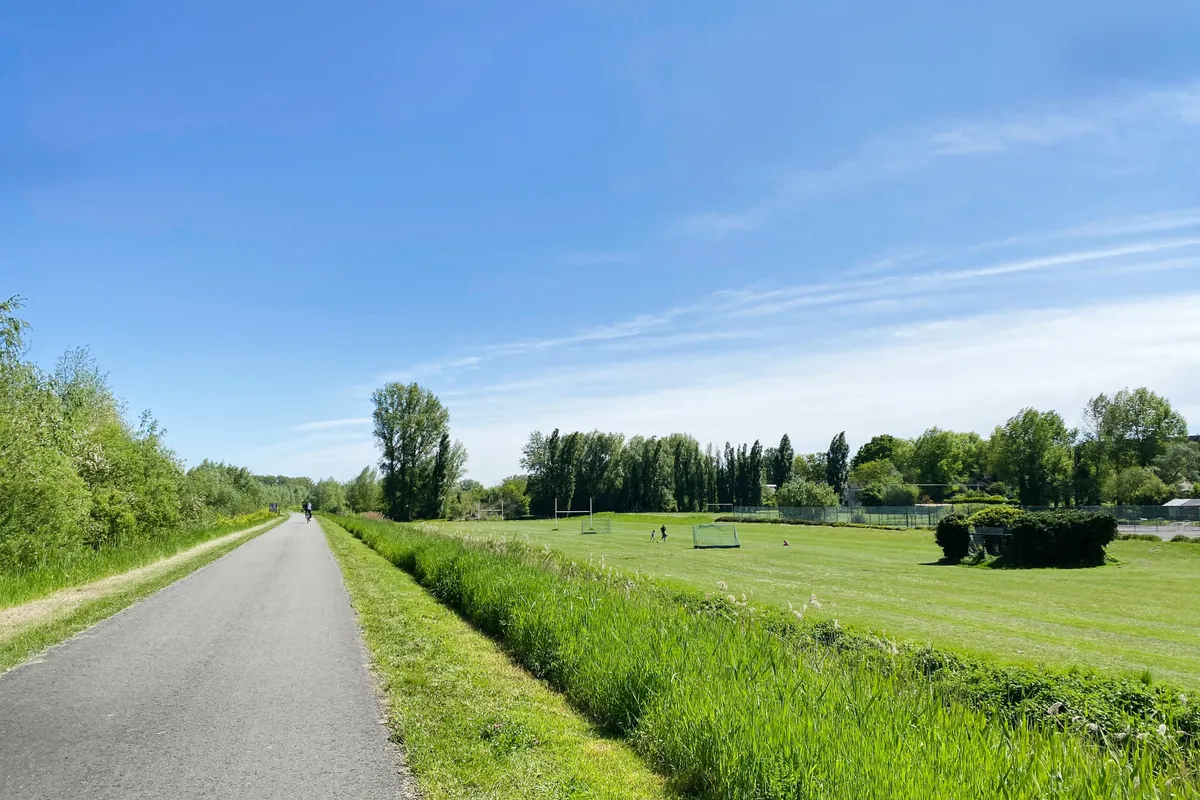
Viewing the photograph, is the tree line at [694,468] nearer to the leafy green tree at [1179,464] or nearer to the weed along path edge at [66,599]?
the leafy green tree at [1179,464]

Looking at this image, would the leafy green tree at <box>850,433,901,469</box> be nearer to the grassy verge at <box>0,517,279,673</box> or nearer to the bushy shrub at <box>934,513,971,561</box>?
the bushy shrub at <box>934,513,971,561</box>

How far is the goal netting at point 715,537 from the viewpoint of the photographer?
4197 centimetres

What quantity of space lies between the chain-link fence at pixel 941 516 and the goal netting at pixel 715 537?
14.8 m

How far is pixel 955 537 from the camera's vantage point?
28.7 meters

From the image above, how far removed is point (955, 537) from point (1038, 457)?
8929 centimetres

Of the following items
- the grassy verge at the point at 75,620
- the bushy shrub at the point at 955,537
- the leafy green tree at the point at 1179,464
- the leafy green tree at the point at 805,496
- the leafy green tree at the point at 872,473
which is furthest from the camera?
the leafy green tree at the point at 872,473

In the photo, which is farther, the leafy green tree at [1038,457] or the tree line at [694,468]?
the leafy green tree at [1038,457]

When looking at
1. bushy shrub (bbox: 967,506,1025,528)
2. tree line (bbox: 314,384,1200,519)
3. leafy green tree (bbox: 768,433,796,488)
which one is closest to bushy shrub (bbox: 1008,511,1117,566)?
bushy shrub (bbox: 967,506,1025,528)

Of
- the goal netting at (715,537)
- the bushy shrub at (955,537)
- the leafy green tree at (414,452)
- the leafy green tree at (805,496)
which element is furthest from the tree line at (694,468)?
the bushy shrub at (955,537)

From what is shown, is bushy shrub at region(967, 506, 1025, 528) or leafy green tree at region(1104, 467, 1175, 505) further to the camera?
leafy green tree at region(1104, 467, 1175, 505)

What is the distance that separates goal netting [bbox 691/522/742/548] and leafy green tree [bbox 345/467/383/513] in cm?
6551

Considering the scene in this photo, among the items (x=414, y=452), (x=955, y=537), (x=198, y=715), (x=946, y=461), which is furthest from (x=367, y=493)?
(x=946, y=461)

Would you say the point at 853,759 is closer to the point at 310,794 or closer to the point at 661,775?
the point at 661,775

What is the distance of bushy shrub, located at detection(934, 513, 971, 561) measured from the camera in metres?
28.6
